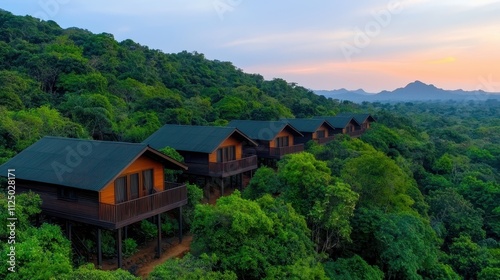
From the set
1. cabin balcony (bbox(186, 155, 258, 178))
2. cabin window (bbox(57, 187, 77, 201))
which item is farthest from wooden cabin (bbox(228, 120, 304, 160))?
cabin window (bbox(57, 187, 77, 201))

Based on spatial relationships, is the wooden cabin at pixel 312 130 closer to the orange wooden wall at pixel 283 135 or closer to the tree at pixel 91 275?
the orange wooden wall at pixel 283 135

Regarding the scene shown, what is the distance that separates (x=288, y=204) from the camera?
15.8 m

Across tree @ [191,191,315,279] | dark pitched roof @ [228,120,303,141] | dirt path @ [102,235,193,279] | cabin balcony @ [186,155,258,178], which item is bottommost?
dirt path @ [102,235,193,279]

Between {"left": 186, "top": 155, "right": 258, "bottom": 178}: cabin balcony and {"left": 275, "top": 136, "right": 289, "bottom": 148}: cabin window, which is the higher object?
{"left": 275, "top": 136, "right": 289, "bottom": 148}: cabin window

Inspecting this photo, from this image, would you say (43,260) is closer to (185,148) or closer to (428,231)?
(185,148)

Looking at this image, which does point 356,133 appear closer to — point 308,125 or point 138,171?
point 308,125

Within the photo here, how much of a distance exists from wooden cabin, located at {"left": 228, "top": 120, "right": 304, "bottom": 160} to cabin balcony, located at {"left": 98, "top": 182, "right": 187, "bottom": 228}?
14472 millimetres

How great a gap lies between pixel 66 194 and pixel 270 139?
1857 cm

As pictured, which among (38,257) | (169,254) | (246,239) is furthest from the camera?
(169,254)

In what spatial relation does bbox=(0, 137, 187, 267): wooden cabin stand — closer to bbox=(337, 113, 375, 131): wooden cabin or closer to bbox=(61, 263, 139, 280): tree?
bbox=(61, 263, 139, 280): tree

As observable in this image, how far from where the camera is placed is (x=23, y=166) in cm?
1656

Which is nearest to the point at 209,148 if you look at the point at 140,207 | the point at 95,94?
the point at 140,207

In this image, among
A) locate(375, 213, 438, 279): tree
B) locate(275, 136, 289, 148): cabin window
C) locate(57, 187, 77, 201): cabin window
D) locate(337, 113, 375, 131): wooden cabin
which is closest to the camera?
locate(57, 187, 77, 201): cabin window

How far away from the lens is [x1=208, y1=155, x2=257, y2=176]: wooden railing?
2391cm
